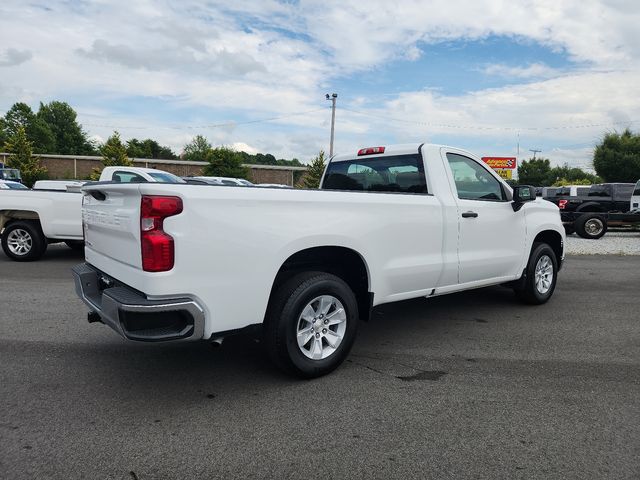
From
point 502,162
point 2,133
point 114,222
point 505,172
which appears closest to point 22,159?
point 502,162

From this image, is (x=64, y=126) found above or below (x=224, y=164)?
above

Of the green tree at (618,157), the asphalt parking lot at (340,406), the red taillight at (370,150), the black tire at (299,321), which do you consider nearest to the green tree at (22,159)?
the asphalt parking lot at (340,406)

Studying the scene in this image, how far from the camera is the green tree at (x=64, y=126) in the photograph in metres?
88.1

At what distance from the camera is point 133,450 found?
2779mm

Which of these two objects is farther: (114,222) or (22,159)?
(22,159)

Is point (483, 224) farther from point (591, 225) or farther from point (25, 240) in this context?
point (591, 225)

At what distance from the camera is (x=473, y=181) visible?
5180 millimetres

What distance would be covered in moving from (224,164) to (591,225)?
1250 inches

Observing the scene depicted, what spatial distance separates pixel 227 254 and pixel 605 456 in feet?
8.28

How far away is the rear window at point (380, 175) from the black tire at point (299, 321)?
5.14ft

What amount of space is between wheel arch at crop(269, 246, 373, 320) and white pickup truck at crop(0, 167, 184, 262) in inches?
259

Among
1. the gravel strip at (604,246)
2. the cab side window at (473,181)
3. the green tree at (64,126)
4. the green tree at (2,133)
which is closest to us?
the cab side window at (473,181)

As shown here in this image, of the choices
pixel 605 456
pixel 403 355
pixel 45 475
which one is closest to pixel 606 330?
pixel 403 355

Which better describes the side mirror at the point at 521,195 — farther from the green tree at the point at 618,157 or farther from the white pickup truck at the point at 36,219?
the green tree at the point at 618,157
